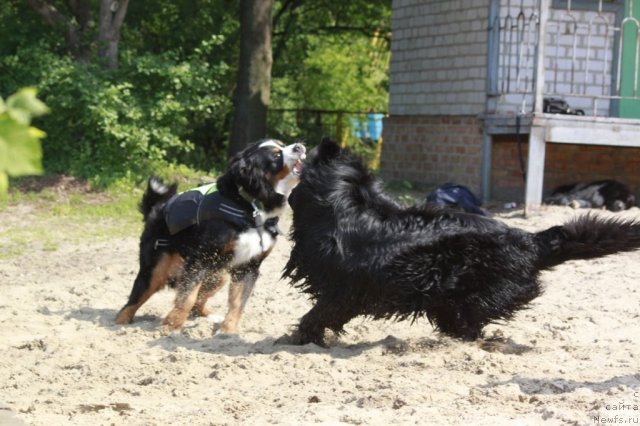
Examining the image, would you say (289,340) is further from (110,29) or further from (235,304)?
(110,29)

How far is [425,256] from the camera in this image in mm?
5758

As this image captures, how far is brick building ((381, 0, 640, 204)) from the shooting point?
1419cm

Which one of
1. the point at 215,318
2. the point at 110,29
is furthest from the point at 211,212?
the point at 110,29

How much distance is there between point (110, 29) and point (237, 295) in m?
9.79

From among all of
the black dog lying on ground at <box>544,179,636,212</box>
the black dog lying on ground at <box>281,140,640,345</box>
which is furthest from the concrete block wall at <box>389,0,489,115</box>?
the black dog lying on ground at <box>281,140,640,345</box>

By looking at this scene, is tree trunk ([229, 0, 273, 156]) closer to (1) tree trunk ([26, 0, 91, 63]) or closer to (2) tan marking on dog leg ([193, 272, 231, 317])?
(1) tree trunk ([26, 0, 91, 63])

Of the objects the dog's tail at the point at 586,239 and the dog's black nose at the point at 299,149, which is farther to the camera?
the dog's black nose at the point at 299,149

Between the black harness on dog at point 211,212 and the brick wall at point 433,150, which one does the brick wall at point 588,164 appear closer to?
the brick wall at point 433,150

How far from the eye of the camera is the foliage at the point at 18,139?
1688 millimetres

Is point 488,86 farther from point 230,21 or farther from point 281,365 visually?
point 281,365

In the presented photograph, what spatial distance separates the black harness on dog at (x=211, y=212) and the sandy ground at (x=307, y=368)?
2.52ft

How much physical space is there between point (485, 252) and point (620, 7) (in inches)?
419

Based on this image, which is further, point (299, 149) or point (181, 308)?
point (181, 308)

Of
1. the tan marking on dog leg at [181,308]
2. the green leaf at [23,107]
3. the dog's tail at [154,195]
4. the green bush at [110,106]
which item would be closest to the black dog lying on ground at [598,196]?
the green bush at [110,106]
